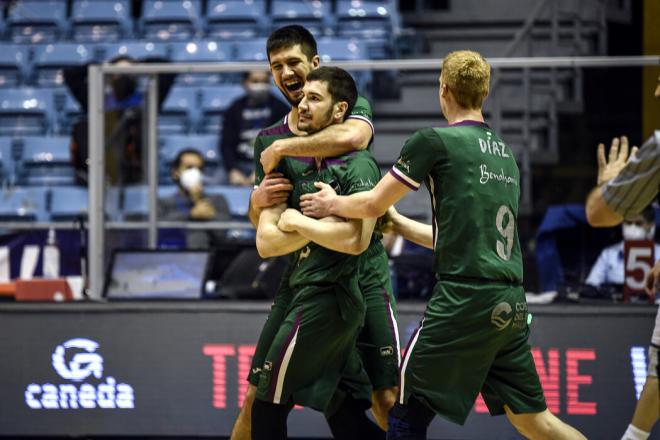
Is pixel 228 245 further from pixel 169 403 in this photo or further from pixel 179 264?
pixel 169 403

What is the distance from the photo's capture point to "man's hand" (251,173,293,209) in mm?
4762

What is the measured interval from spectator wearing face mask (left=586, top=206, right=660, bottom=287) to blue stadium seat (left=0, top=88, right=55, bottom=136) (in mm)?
6238

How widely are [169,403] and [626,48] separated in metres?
7.11

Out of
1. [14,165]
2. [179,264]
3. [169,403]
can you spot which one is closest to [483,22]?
[14,165]

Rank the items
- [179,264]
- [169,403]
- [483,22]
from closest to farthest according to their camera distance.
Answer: [169,403] → [179,264] → [483,22]

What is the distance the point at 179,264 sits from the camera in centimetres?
757

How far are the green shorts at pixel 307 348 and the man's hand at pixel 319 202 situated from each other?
33cm

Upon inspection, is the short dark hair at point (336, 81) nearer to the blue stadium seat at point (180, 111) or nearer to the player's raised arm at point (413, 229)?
the player's raised arm at point (413, 229)

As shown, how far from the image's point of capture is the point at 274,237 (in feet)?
15.3

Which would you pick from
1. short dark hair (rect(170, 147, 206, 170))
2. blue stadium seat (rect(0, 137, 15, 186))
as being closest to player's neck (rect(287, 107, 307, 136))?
short dark hair (rect(170, 147, 206, 170))

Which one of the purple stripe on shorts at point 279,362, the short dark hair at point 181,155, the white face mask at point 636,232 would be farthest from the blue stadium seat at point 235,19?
the purple stripe on shorts at point 279,362

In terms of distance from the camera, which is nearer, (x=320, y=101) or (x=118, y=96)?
(x=320, y=101)

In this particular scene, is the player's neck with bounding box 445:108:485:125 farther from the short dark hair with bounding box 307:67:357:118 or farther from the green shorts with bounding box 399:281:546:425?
the green shorts with bounding box 399:281:546:425

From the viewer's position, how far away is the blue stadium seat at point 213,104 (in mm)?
9977
